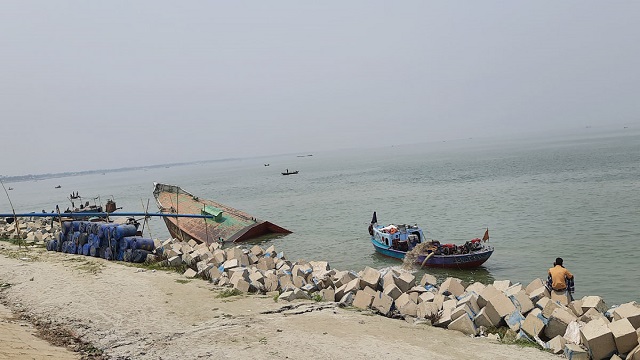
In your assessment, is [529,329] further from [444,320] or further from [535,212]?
[535,212]

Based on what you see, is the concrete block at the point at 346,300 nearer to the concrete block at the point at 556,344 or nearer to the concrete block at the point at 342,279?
the concrete block at the point at 342,279

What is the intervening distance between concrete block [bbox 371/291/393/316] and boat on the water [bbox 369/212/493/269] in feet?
32.0

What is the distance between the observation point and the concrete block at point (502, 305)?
9.45 m

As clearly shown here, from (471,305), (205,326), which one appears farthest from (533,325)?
(205,326)

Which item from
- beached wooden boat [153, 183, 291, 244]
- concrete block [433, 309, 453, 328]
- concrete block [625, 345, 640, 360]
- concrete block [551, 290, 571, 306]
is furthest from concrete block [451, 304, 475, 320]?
beached wooden boat [153, 183, 291, 244]

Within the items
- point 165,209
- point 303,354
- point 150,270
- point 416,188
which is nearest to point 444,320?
point 303,354

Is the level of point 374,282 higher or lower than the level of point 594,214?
higher

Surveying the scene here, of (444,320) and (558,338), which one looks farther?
(444,320)

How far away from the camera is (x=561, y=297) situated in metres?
11.5

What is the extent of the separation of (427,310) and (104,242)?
1395cm

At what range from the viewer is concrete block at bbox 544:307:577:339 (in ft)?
28.3

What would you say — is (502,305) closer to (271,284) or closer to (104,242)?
(271,284)

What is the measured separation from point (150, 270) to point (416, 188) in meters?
46.2

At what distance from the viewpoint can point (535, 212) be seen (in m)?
33.6
